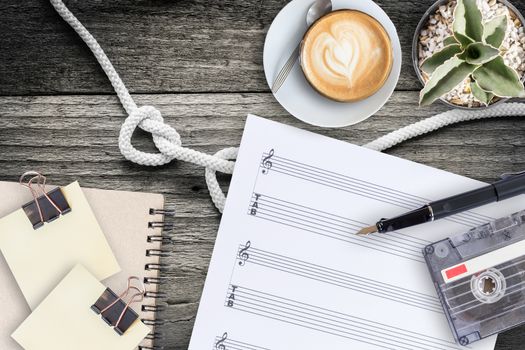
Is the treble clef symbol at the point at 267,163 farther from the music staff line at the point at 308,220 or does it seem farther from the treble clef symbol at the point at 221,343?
the treble clef symbol at the point at 221,343

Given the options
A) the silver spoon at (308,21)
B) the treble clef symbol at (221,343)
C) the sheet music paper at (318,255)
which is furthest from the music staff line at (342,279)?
the silver spoon at (308,21)

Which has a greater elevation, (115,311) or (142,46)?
(142,46)

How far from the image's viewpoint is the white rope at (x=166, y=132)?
84 cm

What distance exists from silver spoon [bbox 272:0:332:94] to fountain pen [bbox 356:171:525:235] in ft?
0.76

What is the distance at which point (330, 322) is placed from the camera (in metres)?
0.86

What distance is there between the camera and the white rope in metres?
0.84

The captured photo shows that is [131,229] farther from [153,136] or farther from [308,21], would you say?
[308,21]

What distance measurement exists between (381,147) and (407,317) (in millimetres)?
238

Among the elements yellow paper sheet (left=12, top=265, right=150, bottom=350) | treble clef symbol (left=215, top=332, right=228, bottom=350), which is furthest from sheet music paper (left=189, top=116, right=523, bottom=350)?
yellow paper sheet (left=12, top=265, right=150, bottom=350)

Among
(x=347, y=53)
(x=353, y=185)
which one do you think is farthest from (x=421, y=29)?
(x=353, y=185)

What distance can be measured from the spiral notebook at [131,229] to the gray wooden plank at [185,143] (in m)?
0.02

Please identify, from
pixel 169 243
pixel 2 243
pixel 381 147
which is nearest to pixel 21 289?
pixel 2 243

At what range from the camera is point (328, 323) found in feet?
2.81

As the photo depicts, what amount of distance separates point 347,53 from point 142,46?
28 cm
